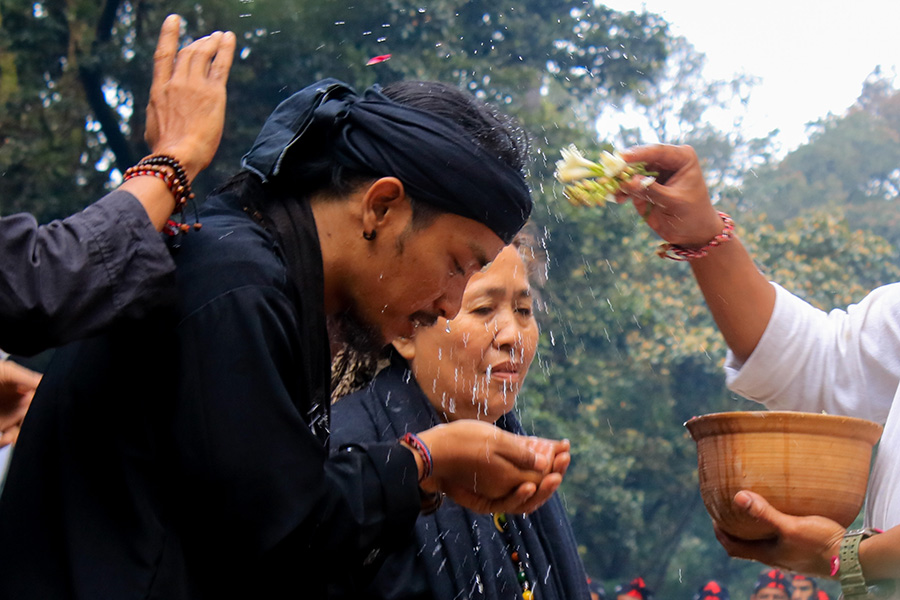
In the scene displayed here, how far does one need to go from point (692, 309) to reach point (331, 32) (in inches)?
313

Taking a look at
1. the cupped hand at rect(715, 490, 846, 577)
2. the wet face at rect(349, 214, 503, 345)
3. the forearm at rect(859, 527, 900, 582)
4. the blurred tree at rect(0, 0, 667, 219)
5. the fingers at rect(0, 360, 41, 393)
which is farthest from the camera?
the blurred tree at rect(0, 0, 667, 219)

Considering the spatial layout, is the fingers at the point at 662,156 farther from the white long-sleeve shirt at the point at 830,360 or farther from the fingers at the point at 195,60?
the fingers at the point at 195,60

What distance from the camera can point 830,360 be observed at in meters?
3.21

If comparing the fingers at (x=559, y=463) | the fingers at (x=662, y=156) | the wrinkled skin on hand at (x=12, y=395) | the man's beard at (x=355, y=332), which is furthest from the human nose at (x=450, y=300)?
the wrinkled skin on hand at (x=12, y=395)

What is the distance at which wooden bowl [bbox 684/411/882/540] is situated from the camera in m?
2.81

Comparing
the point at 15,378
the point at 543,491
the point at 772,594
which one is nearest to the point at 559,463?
the point at 543,491

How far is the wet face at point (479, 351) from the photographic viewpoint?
3471mm

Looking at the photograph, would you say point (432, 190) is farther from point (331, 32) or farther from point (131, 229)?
point (331, 32)

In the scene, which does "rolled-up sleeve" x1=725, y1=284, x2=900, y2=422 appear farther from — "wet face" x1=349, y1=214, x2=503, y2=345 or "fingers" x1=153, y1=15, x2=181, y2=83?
"fingers" x1=153, y1=15, x2=181, y2=83

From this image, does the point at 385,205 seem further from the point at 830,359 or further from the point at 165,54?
the point at 830,359

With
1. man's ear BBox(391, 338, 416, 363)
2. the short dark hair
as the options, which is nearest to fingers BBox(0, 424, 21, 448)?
man's ear BBox(391, 338, 416, 363)

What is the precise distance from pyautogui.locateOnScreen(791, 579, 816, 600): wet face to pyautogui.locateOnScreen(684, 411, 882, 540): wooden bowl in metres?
7.01

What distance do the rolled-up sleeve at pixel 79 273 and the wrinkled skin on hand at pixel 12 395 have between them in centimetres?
232

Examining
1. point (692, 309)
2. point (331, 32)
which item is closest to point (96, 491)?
point (331, 32)
